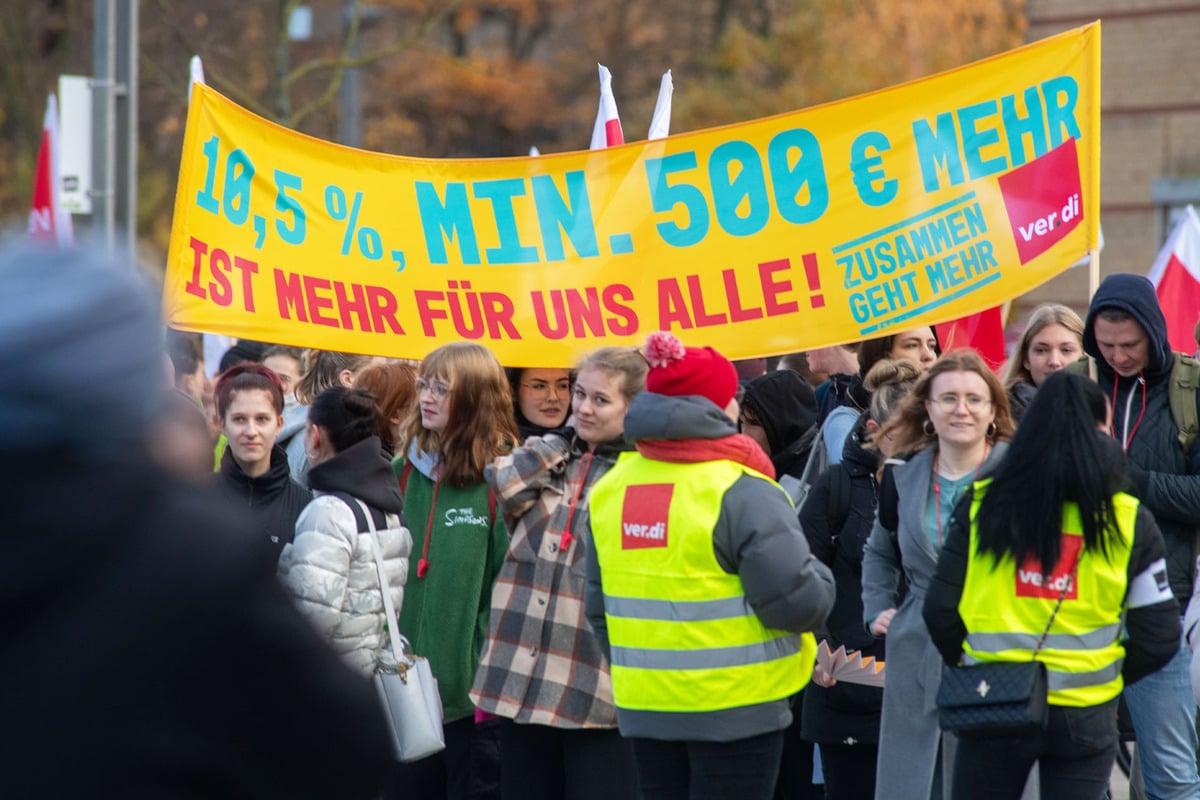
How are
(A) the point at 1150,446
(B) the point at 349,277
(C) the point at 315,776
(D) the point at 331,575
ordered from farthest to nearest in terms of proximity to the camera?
(B) the point at 349,277, (A) the point at 1150,446, (D) the point at 331,575, (C) the point at 315,776

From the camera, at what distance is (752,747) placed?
471 cm

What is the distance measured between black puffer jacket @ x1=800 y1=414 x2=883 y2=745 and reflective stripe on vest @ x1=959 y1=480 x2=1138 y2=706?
119 cm

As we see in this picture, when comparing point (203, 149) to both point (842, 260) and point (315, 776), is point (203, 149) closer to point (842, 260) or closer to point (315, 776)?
point (842, 260)

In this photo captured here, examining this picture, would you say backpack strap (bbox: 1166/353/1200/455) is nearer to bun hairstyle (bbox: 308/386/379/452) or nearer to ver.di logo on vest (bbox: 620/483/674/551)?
ver.di logo on vest (bbox: 620/483/674/551)

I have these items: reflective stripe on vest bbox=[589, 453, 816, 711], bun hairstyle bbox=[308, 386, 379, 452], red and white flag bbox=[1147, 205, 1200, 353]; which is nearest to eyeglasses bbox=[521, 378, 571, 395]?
bun hairstyle bbox=[308, 386, 379, 452]

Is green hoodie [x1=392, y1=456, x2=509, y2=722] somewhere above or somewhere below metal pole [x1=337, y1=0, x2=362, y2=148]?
below

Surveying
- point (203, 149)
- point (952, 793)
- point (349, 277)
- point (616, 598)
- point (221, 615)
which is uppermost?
point (203, 149)

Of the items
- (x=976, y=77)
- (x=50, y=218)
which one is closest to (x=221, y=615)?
(x=976, y=77)

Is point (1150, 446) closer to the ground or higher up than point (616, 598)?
higher up

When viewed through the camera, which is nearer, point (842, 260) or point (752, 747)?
point (752, 747)

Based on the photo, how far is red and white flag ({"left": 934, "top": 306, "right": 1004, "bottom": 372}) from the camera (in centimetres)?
804

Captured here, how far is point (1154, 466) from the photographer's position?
19.6 ft

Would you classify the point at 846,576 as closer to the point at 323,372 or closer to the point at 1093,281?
the point at 1093,281

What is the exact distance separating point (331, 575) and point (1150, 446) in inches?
119
